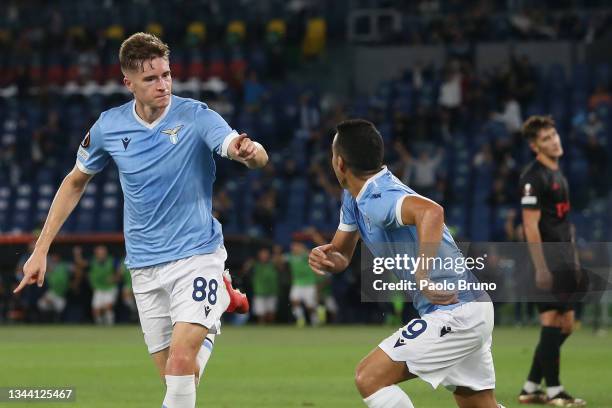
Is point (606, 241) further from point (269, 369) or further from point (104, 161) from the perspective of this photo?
point (104, 161)

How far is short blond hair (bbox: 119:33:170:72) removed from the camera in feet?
25.0

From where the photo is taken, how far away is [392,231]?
699 centimetres

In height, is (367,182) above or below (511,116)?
above

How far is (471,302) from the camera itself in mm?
7016

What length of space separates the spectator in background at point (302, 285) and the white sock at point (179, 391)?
55.8 feet

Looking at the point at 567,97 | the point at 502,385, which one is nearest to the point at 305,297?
the point at 567,97

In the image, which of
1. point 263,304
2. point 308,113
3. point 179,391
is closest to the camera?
point 179,391

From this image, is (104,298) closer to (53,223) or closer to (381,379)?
(53,223)

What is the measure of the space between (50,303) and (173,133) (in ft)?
61.9

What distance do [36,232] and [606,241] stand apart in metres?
11.4

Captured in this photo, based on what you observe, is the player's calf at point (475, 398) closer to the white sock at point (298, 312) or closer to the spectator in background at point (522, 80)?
the white sock at point (298, 312)

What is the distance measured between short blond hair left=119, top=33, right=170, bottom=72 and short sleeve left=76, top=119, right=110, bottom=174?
0.51 m

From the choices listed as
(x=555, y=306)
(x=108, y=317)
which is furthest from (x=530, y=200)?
(x=108, y=317)

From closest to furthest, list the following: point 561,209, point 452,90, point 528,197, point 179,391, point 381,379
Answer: point 381,379
point 179,391
point 528,197
point 561,209
point 452,90
